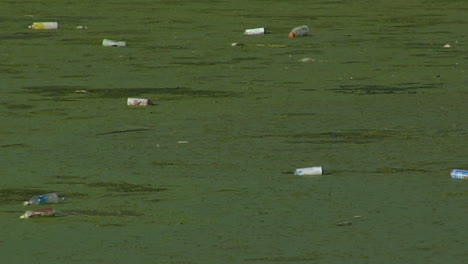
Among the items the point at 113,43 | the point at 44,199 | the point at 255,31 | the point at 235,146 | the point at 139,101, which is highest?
the point at 44,199

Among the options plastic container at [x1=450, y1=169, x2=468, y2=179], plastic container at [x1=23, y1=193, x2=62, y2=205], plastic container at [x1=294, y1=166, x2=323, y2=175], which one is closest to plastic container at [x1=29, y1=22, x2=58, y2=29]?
plastic container at [x1=294, y1=166, x2=323, y2=175]

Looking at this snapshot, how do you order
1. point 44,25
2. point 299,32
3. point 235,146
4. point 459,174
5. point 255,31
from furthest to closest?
1. point 44,25
2. point 255,31
3. point 299,32
4. point 235,146
5. point 459,174

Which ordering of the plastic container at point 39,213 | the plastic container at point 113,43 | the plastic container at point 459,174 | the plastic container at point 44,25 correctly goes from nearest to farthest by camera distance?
the plastic container at point 39,213 < the plastic container at point 459,174 < the plastic container at point 113,43 < the plastic container at point 44,25

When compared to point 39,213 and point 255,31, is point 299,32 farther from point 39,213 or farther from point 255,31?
point 39,213

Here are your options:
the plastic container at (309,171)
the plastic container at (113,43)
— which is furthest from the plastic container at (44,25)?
the plastic container at (309,171)

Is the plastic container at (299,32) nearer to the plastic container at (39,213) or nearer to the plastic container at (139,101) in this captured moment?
the plastic container at (139,101)

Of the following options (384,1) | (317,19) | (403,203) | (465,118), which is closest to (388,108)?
(465,118)

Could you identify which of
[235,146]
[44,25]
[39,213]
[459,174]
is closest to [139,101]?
[235,146]

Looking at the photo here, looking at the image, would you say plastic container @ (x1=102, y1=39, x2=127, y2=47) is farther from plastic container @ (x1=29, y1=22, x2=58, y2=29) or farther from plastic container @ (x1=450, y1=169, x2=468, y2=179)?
plastic container @ (x1=450, y1=169, x2=468, y2=179)

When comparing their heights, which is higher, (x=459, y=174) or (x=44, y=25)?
(x=459, y=174)

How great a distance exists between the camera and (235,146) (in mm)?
5750

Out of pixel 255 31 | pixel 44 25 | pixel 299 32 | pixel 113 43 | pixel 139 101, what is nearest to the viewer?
pixel 139 101

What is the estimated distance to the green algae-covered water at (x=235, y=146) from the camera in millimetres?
4137

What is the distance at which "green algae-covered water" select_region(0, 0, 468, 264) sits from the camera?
414cm
